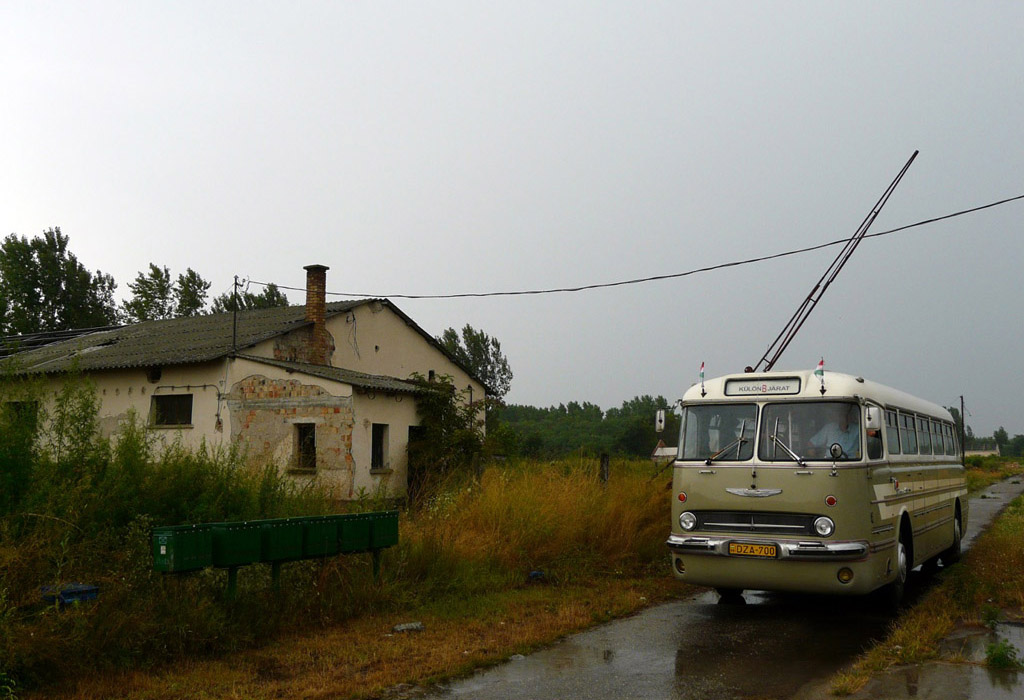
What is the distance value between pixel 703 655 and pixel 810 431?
2.89 meters

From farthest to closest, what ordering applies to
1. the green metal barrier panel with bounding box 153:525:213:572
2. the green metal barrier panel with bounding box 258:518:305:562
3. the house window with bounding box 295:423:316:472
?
the house window with bounding box 295:423:316:472 < the green metal barrier panel with bounding box 258:518:305:562 < the green metal barrier panel with bounding box 153:525:213:572

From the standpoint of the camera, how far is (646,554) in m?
13.8

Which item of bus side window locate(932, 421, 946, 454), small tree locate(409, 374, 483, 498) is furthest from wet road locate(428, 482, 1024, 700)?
small tree locate(409, 374, 483, 498)

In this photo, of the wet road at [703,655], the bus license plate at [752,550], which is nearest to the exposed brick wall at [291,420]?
the wet road at [703,655]

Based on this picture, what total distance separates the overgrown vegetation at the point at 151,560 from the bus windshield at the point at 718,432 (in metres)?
3.29

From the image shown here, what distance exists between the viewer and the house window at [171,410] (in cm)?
2239

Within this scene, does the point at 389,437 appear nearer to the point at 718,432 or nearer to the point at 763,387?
the point at 718,432

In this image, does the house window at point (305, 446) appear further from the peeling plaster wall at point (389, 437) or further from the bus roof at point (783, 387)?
the bus roof at point (783, 387)

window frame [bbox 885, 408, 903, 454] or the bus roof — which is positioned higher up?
the bus roof

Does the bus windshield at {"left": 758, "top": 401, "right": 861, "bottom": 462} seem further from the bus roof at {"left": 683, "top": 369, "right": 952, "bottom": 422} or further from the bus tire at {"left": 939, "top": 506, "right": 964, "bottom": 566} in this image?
the bus tire at {"left": 939, "top": 506, "right": 964, "bottom": 566}

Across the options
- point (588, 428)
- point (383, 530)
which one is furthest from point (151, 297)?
point (383, 530)

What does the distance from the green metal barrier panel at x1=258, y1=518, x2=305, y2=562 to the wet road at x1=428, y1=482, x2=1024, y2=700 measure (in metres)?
2.57

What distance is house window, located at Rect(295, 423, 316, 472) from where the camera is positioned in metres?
20.6

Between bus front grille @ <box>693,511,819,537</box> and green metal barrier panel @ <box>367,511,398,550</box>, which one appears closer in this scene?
bus front grille @ <box>693,511,819,537</box>
